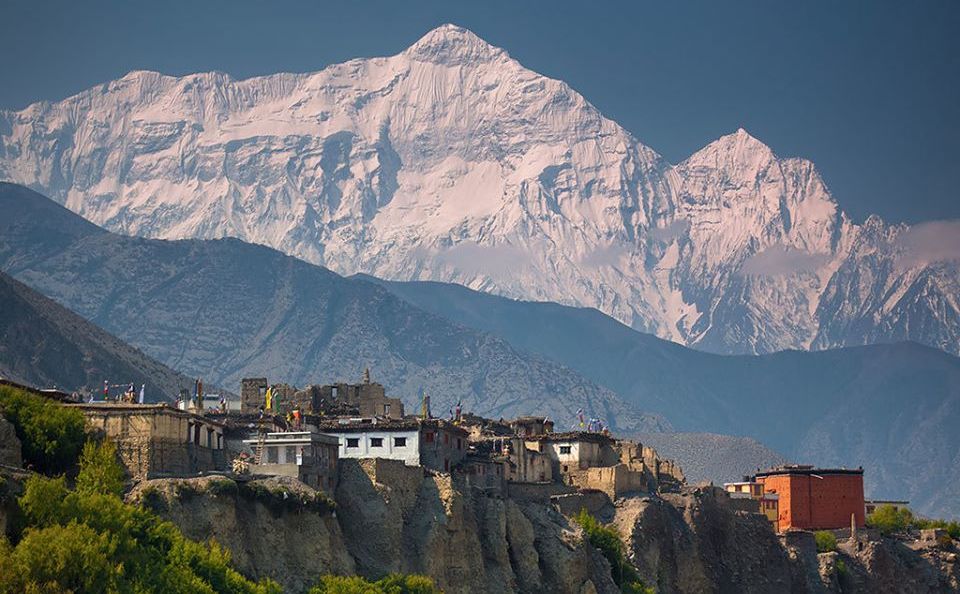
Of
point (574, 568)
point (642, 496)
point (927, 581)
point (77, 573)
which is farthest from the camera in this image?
point (927, 581)

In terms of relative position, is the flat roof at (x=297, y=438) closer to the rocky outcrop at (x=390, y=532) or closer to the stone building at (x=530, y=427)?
the rocky outcrop at (x=390, y=532)

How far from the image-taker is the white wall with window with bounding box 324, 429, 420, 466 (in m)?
132

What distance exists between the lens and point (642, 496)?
155625mm

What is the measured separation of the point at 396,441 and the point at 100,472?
119 feet

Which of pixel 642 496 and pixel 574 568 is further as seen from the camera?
pixel 642 496

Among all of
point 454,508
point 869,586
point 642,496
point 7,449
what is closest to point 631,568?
point 642,496

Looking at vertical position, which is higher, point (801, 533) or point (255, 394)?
point (255, 394)

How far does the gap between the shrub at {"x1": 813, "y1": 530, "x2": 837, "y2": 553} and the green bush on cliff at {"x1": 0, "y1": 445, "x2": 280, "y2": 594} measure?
8840 centimetres

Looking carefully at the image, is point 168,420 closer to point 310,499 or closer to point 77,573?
point 310,499


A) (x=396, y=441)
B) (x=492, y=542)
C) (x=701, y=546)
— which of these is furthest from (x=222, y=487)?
(x=701, y=546)

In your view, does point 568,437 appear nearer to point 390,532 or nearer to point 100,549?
point 390,532

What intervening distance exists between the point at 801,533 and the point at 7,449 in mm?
90584

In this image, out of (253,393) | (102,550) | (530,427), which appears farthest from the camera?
(253,393)

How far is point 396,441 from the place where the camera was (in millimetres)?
133125
